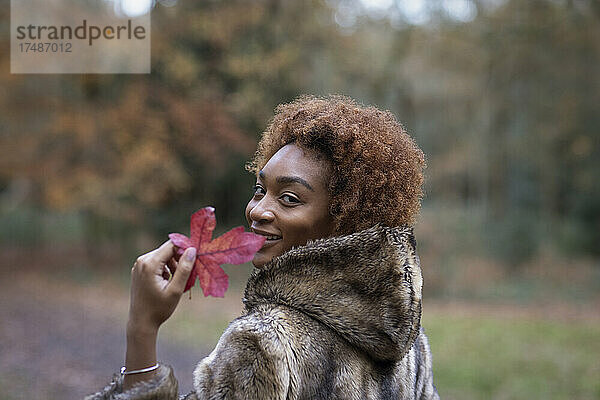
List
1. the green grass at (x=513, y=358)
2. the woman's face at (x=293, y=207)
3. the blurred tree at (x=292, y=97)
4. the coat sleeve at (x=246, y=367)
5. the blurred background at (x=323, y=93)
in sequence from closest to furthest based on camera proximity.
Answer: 1. the coat sleeve at (x=246, y=367)
2. the woman's face at (x=293, y=207)
3. the green grass at (x=513, y=358)
4. the blurred background at (x=323, y=93)
5. the blurred tree at (x=292, y=97)

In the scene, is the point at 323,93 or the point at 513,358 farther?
the point at 323,93

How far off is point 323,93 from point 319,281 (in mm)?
13281

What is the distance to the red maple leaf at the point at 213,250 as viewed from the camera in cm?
174

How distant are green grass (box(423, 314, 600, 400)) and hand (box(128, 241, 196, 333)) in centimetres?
646

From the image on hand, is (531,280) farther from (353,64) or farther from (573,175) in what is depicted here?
(353,64)

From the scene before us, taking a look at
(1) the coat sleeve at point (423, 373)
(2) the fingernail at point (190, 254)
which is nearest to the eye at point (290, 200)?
(2) the fingernail at point (190, 254)

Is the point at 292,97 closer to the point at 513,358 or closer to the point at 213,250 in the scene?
the point at 513,358

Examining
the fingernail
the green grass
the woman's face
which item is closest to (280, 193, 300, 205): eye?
the woman's face

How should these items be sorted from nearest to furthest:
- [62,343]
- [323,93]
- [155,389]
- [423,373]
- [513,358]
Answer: [155,389] < [423,373] < [513,358] < [62,343] < [323,93]

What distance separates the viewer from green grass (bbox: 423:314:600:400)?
7.81m

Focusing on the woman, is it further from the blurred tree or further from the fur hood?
the blurred tree

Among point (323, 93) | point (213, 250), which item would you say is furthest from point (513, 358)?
point (213, 250)

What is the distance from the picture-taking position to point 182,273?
1675mm

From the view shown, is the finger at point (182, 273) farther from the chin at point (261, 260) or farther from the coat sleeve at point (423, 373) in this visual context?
the coat sleeve at point (423, 373)
